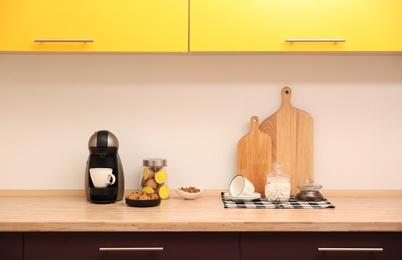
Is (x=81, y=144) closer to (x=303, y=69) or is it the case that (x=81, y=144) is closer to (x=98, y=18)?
(x=98, y=18)

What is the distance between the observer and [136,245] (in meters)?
2.13

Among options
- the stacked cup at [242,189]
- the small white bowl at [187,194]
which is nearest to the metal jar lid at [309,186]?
the stacked cup at [242,189]

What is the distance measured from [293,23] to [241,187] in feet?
2.60

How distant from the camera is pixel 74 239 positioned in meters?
2.14

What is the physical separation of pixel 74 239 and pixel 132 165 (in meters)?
0.69

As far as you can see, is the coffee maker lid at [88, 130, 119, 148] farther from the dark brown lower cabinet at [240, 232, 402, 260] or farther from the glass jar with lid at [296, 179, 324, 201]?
the glass jar with lid at [296, 179, 324, 201]

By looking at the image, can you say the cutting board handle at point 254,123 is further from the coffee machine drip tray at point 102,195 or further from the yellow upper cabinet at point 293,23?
the coffee machine drip tray at point 102,195

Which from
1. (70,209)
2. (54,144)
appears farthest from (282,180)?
(54,144)

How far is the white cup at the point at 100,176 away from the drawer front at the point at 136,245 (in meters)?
0.39

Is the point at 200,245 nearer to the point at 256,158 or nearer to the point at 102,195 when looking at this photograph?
the point at 102,195

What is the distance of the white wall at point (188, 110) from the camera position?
9.05 ft

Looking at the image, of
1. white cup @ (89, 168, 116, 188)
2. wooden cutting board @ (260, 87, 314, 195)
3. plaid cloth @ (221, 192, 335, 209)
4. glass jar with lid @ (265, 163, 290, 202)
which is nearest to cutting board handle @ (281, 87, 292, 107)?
wooden cutting board @ (260, 87, 314, 195)

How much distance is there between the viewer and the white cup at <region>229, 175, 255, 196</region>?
256 centimetres

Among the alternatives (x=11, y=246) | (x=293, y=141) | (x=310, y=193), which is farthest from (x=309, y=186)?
(x=11, y=246)
